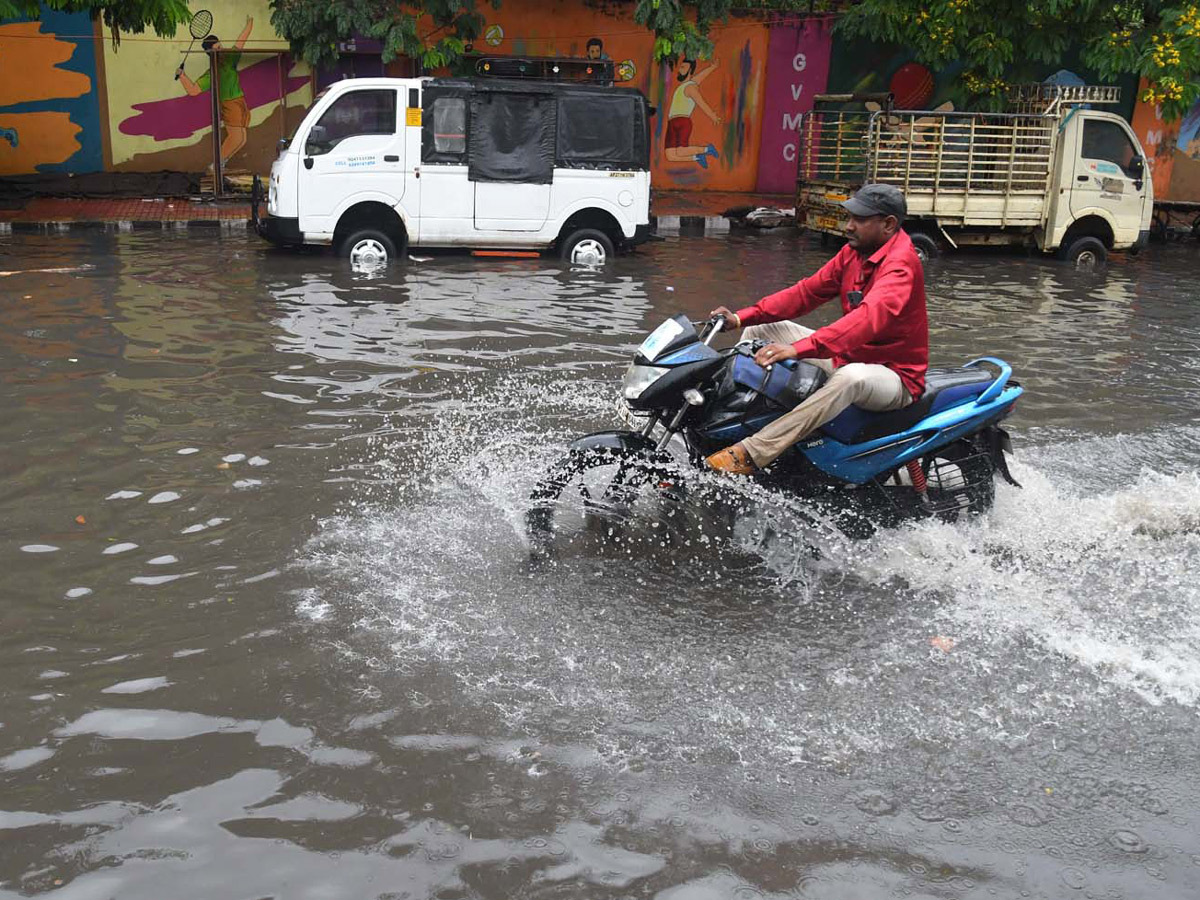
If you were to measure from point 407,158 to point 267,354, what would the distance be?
500 centimetres

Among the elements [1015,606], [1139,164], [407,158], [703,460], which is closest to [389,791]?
[703,460]

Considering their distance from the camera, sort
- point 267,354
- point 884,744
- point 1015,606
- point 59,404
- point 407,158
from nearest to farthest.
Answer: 1. point 884,744
2. point 1015,606
3. point 59,404
4. point 267,354
5. point 407,158

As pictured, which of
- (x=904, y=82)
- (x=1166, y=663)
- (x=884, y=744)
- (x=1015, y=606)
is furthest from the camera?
(x=904, y=82)

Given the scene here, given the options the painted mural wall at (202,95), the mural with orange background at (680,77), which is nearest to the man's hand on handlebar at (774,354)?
the mural with orange background at (680,77)

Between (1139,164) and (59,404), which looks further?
(1139,164)

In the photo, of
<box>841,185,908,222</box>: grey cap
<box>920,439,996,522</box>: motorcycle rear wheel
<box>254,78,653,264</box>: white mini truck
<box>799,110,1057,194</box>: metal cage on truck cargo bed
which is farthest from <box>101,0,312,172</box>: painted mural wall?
<box>920,439,996,522</box>: motorcycle rear wheel

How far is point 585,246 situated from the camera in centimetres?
1368

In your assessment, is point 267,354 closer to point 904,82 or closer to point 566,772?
point 566,772

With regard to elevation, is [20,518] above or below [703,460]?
below

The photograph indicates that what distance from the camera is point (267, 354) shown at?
8438 mm

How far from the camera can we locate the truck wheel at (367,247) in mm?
12836

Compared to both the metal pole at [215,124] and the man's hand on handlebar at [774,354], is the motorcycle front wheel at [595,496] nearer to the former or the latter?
the man's hand on handlebar at [774,354]

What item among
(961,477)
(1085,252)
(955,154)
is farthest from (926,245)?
(961,477)

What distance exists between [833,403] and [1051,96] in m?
14.2
